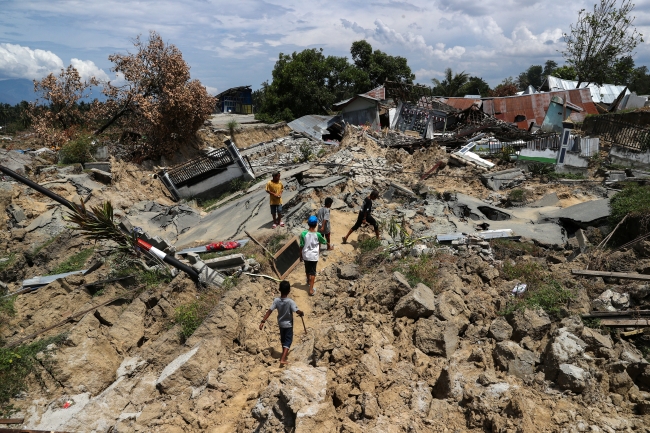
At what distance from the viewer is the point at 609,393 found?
383cm

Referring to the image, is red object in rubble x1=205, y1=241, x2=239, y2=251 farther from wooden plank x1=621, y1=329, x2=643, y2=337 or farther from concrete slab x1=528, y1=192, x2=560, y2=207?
concrete slab x1=528, y1=192, x2=560, y2=207

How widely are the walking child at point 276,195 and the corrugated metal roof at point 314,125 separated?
1504cm

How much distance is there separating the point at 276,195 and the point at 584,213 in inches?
269

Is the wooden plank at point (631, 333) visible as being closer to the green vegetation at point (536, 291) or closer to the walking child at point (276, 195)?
the green vegetation at point (536, 291)

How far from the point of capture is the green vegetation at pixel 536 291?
537 cm

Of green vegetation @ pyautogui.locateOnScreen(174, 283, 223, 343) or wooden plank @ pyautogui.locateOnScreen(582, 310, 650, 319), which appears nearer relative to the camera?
wooden plank @ pyautogui.locateOnScreen(582, 310, 650, 319)

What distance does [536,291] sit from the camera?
5.86 m

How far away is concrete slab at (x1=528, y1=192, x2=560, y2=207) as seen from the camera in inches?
452

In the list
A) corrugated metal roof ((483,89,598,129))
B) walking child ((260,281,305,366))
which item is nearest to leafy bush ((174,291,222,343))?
walking child ((260,281,305,366))

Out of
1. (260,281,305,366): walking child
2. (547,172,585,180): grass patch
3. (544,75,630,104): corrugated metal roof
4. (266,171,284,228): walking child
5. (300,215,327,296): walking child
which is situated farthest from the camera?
(544,75,630,104): corrugated metal roof

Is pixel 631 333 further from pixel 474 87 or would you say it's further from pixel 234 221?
pixel 474 87

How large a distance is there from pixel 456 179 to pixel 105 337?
11547mm

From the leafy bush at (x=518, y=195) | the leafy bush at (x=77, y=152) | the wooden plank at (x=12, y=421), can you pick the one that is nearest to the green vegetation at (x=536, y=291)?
the leafy bush at (x=518, y=195)

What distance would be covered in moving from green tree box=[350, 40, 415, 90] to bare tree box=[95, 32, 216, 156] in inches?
755
